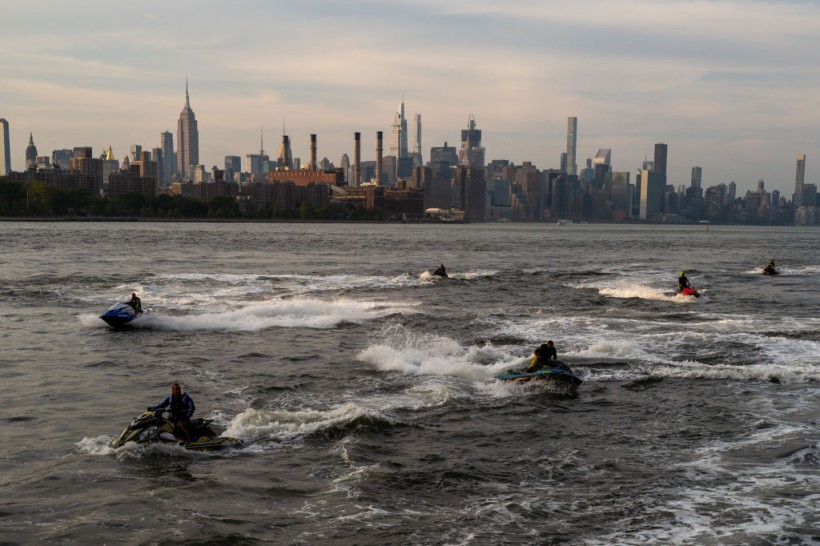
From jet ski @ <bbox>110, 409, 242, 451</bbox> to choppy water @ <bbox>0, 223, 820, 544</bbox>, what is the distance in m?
0.45

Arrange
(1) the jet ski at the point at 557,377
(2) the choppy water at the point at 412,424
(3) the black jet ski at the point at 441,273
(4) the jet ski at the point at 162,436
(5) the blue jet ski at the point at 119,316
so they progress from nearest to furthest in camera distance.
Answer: (2) the choppy water at the point at 412,424
(4) the jet ski at the point at 162,436
(1) the jet ski at the point at 557,377
(5) the blue jet ski at the point at 119,316
(3) the black jet ski at the point at 441,273

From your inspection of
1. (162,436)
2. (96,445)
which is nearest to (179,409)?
(162,436)

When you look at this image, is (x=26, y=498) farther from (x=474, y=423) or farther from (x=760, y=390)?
(x=760, y=390)

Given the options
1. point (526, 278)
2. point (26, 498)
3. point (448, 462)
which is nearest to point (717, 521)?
point (448, 462)

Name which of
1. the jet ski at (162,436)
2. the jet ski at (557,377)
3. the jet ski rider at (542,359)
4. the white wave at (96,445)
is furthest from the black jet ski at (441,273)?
the white wave at (96,445)

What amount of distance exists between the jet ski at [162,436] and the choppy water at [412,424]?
0.45 m

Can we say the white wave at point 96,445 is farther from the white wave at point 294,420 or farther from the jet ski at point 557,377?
the jet ski at point 557,377

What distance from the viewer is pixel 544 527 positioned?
15.3 m

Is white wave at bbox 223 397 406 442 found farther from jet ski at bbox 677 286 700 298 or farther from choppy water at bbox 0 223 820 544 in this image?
jet ski at bbox 677 286 700 298

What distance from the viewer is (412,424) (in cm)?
2228

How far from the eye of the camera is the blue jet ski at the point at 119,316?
124 ft

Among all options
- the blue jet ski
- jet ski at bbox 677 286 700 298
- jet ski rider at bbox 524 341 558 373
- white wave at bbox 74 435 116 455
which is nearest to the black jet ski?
jet ski at bbox 677 286 700 298

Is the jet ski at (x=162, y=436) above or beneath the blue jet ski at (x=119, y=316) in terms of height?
beneath

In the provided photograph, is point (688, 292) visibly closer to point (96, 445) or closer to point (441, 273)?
point (441, 273)
